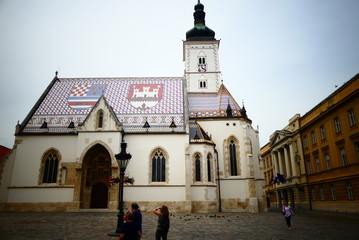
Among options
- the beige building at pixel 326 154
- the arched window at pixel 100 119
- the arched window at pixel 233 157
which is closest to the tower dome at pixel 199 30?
the beige building at pixel 326 154

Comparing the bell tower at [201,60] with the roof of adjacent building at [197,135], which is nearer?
the roof of adjacent building at [197,135]

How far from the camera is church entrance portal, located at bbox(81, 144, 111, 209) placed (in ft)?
90.0

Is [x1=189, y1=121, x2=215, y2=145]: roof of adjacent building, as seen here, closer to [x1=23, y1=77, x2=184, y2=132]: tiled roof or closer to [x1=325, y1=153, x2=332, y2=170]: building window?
[x1=23, y1=77, x2=184, y2=132]: tiled roof

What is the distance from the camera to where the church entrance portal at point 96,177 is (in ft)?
90.0

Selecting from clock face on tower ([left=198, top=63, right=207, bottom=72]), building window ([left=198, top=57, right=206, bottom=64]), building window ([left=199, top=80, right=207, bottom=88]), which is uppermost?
building window ([left=198, top=57, right=206, bottom=64])

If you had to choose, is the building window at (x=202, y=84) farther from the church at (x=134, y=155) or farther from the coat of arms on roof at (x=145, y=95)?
the coat of arms on roof at (x=145, y=95)

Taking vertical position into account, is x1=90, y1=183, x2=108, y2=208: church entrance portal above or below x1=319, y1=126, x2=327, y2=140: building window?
below

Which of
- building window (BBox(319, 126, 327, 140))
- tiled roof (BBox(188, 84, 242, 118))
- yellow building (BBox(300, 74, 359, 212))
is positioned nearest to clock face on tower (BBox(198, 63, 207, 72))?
tiled roof (BBox(188, 84, 242, 118))

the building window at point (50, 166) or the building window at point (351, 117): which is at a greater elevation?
the building window at point (351, 117)

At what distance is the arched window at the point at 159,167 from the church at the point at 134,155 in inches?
4.1

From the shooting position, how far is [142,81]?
3578 cm

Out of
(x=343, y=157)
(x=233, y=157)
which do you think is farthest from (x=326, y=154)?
(x=233, y=157)

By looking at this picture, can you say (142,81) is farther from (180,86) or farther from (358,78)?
(358,78)

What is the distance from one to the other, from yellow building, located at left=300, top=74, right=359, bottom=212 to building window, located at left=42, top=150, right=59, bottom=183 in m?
28.5
